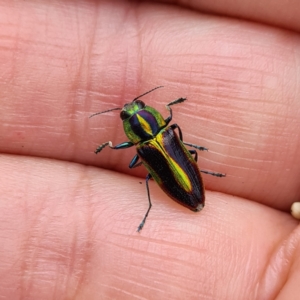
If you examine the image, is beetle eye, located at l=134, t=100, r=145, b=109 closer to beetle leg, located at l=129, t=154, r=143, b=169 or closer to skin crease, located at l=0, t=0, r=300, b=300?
skin crease, located at l=0, t=0, r=300, b=300

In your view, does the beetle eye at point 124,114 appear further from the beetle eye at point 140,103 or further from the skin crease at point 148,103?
the skin crease at point 148,103

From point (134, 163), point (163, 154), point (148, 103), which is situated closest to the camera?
point (163, 154)

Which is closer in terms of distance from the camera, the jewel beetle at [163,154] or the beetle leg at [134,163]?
the jewel beetle at [163,154]

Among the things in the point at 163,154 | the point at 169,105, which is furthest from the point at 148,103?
the point at 163,154

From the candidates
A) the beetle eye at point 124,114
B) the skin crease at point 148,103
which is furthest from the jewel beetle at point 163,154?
the skin crease at point 148,103

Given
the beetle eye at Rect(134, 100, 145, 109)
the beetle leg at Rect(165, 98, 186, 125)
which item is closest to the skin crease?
the beetle leg at Rect(165, 98, 186, 125)

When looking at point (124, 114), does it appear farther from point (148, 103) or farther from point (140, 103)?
point (148, 103)
